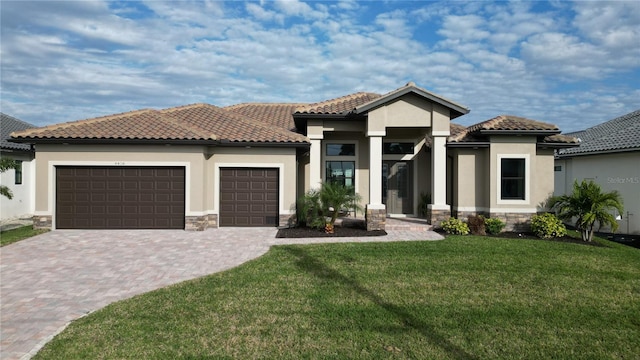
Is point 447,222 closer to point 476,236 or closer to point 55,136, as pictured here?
point 476,236

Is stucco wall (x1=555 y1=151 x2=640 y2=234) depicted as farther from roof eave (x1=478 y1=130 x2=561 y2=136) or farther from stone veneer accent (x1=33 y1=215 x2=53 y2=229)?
stone veneer accent (x1=33 y1=215 x2=53 y2=229)

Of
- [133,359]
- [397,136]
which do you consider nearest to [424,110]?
[397,136]

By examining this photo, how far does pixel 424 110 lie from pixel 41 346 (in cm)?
1302

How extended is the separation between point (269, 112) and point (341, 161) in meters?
5.88

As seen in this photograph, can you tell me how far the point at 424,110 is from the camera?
14578mm

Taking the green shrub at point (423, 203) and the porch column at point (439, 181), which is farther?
the green shrub at point (423, 203)

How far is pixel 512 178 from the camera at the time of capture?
48.0 feet

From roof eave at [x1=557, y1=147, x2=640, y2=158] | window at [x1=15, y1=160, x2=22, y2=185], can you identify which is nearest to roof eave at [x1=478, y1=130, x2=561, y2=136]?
roof eave at [x1=557, y1=147, x2=640, y2=158]

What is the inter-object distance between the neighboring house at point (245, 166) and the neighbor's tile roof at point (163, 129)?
5cm

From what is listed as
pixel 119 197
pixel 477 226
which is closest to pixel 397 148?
pixel 477 226

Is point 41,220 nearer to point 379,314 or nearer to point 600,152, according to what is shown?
point 379,314

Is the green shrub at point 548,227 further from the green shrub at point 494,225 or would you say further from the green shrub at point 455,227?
the green shrub at point 455,227

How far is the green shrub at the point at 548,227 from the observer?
1349cm

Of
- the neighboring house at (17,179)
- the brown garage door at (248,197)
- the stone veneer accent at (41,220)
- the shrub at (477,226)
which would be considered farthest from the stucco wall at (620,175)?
the neighboring house at (17,179)
